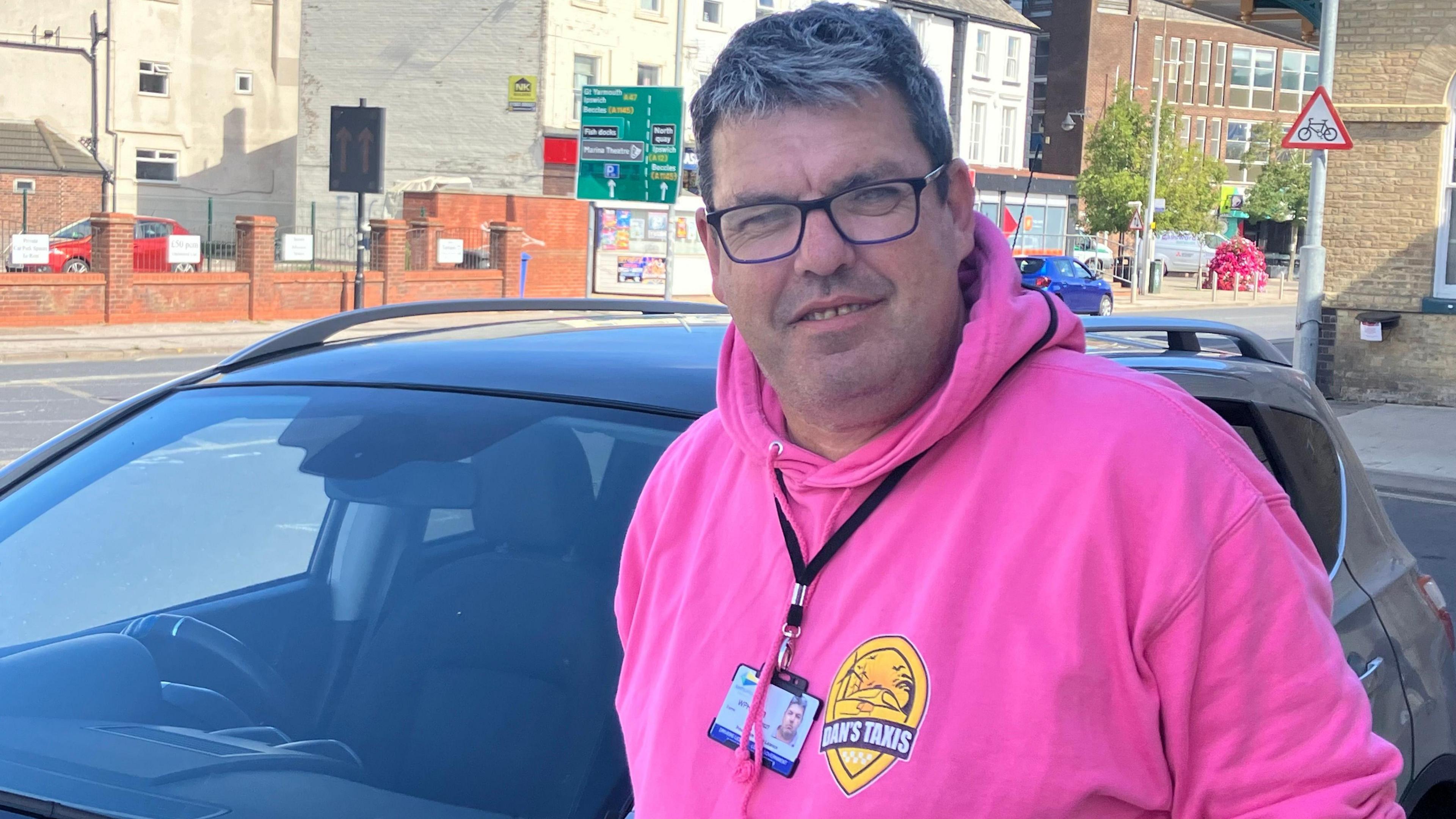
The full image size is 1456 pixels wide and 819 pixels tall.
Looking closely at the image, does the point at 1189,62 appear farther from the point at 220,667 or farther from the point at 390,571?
the point at 220,667

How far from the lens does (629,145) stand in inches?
1069

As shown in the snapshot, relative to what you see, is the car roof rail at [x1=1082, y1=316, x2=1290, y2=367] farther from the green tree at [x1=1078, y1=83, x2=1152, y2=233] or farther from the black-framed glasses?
the green tree at [x1=1078, y1=83, x2=1152, y2=233]

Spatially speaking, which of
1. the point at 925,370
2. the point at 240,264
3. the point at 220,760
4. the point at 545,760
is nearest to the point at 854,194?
→ the point at 925,370

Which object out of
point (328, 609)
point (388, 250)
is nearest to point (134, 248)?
point (388, 250)

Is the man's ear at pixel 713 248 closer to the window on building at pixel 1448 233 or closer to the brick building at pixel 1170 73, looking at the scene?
the window on building at pixel 1448 233

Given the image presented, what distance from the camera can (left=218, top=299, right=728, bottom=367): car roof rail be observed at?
9.23 feet

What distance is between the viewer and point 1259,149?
69.1 m

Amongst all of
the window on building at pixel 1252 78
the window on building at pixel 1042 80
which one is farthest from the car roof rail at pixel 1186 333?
the window on building at pixel 1252 78

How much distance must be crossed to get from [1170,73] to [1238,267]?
28844 mm

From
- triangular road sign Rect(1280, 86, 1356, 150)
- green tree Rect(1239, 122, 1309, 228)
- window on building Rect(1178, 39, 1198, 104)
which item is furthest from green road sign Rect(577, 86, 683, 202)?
window on building Rect(1178, 39, 1198, 104)

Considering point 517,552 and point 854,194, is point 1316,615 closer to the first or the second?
point 854,194

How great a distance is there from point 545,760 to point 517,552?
416 mm

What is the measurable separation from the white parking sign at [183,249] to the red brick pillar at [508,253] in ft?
23.4

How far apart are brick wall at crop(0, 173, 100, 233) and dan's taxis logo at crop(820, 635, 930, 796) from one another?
37.8 m
